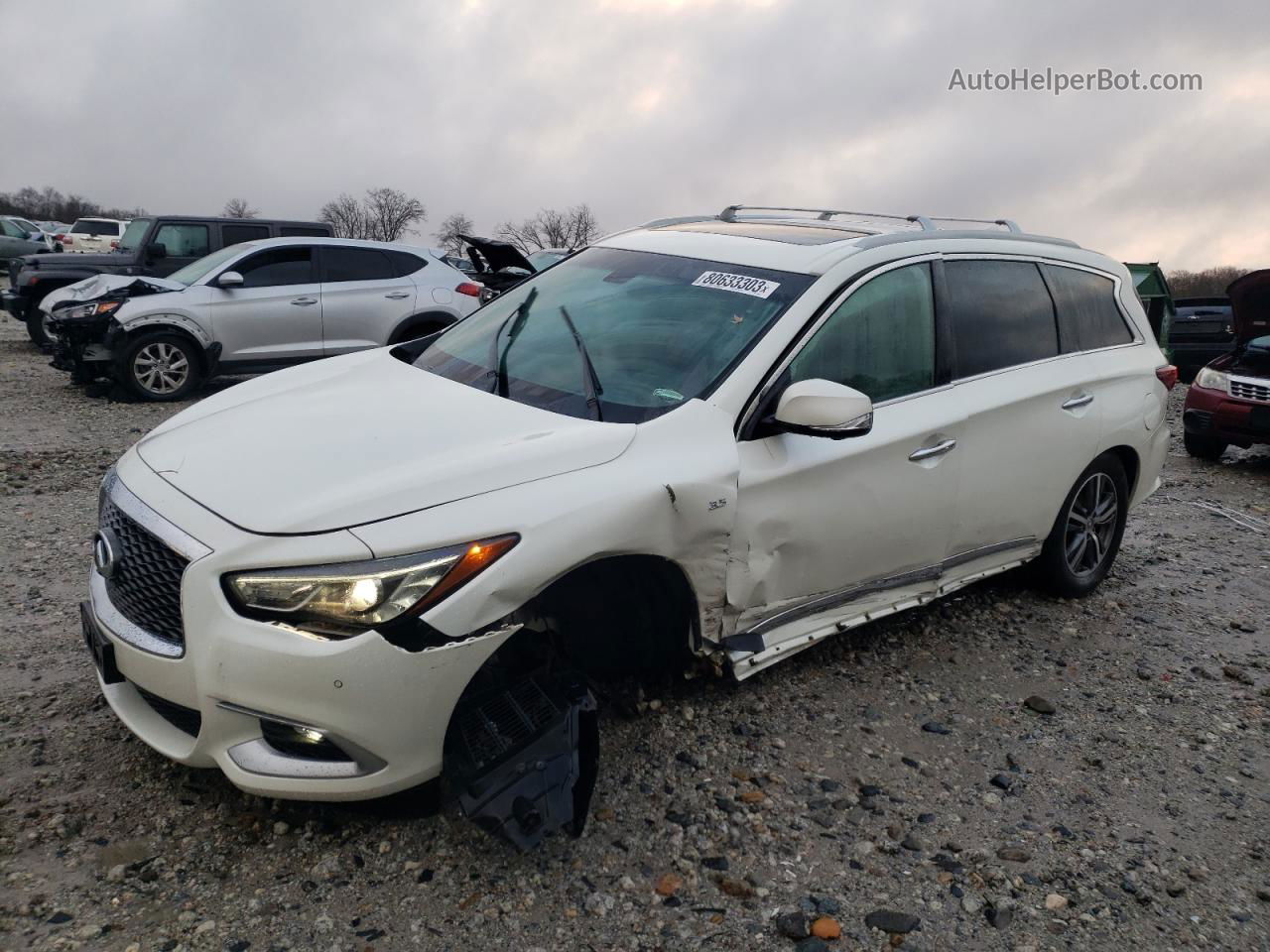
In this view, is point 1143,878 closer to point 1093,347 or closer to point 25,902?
point 1093,347

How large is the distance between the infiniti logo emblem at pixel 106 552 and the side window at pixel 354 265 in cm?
797

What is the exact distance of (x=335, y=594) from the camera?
7.79 ft

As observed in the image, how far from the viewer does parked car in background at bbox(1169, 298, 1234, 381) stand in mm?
14289

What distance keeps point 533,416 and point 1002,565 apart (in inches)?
92.4

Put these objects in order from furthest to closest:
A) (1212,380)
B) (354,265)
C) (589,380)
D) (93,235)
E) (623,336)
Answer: (93,235)
(354,265)
(1212,380)
(623,336)
(589,380)

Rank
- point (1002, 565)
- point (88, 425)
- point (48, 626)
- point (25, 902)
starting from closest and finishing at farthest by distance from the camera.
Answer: point (25, 902) < point (48, 626) < point (1002, 565) < point (88, 425)

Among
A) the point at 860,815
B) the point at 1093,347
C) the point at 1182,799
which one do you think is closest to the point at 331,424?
the point at 860,815

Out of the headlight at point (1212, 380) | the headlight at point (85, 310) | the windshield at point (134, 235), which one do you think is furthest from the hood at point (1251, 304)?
the windshield at point (134, 235)

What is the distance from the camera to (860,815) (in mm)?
3076

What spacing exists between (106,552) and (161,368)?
7.58m

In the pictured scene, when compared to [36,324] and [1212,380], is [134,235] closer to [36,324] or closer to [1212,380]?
[36,324]

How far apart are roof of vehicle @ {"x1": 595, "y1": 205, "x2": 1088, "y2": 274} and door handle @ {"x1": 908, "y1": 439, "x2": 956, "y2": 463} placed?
0.74 m

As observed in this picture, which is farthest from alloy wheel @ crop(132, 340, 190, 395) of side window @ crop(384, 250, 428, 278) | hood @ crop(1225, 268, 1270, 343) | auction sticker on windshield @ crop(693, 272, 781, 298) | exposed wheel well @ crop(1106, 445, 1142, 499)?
hood @ crop(1225, 268, 1270, 343)

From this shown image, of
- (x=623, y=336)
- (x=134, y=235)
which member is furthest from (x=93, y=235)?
(x=623, y=336)
